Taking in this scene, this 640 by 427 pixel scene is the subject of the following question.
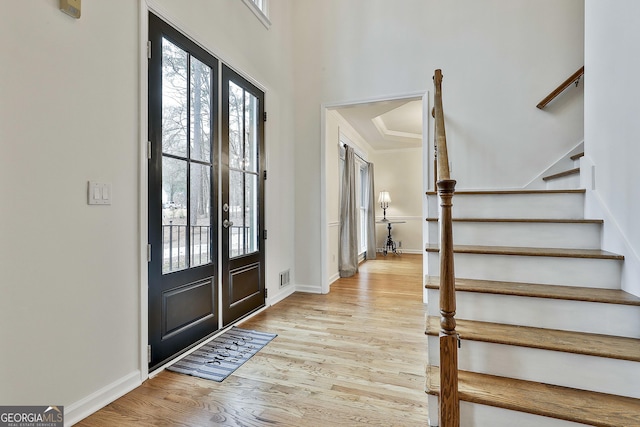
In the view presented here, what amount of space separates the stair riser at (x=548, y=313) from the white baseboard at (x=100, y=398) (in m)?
1.85

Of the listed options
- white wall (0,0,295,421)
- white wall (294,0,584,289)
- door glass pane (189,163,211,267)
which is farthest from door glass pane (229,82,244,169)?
white wall (294,0,584,289)

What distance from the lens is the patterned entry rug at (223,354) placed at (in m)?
2.01

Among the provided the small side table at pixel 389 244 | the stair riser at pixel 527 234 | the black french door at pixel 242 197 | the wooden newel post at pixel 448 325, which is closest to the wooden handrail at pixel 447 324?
the wooden newel post at pixel 448 325

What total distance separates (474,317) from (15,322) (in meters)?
2.24

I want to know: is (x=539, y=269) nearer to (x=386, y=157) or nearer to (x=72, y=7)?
(x=72, y=7)

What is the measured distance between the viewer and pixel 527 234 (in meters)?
2.02

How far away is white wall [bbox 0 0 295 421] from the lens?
1.32m

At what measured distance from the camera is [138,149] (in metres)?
1.91

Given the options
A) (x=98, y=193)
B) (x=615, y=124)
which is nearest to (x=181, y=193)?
(x=98, y=193)

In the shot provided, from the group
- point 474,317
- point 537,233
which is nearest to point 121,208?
point 474,317

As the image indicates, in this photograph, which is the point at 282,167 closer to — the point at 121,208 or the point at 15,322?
the point at 121,208

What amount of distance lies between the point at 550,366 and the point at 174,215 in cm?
237

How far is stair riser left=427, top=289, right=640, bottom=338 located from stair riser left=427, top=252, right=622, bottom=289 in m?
0.23

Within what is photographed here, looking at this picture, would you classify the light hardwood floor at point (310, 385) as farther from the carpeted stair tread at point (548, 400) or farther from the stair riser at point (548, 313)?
the stair riser at point (548, 313)
